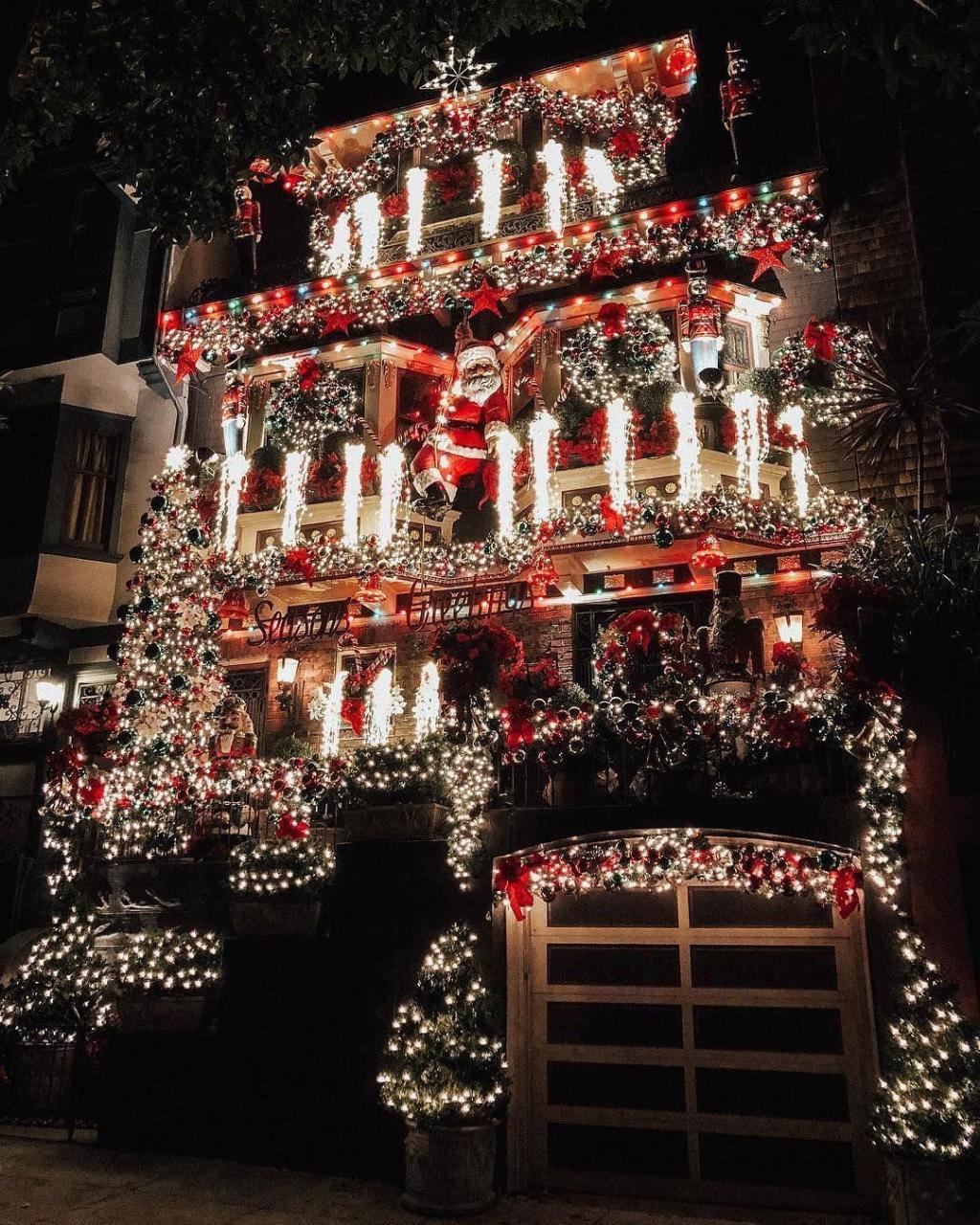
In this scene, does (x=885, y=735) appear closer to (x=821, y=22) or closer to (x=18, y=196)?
(x=821, y=22)

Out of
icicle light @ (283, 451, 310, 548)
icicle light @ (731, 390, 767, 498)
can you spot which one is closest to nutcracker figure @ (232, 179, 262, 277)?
icicle light @ (283, 451, 310, 548)

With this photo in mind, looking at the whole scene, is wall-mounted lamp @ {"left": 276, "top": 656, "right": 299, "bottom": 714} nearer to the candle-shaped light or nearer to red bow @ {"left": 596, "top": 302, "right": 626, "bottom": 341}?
red bow @ {"left": 596, "top": 302, "right": 626, "bottom": 341}

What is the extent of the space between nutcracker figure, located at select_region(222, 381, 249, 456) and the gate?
1070cm

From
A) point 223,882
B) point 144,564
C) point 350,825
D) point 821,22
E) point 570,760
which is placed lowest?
point 223,882

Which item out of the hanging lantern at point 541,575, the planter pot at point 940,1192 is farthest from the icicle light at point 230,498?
the planter pot at point 940,1192

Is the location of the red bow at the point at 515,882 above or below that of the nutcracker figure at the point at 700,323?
below

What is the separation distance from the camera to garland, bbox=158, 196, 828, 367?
14.3 metres

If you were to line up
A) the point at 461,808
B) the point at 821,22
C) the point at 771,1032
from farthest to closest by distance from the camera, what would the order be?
the point at 461,808 → the point at 771,1032 → the point at 821,22

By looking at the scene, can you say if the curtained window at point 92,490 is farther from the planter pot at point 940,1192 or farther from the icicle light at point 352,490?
the planter pot at point 940,1192

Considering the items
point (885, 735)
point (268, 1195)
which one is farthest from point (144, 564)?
point (885, 735)

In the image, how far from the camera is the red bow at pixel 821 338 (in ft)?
43.2

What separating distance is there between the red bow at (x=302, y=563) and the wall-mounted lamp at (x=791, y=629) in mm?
7360

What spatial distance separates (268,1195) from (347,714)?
277 inches

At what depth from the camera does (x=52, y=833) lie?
1192 cm
